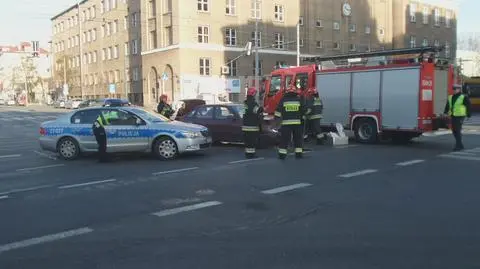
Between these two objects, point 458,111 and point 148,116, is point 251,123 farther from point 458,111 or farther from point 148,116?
point 458,111

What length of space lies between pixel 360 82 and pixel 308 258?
1211 centimetres

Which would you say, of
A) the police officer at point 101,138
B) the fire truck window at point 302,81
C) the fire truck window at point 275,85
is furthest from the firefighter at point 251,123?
the fire truck window at point 275,85

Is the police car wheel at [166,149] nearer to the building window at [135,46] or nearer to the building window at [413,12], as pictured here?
the building window at [135,46]

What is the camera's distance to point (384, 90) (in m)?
15.7

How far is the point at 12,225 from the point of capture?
664cm

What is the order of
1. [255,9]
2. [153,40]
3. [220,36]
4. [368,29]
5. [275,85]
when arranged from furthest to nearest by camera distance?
[368,29] → [153,40] → [255,9] → [220,36] → [275,85]

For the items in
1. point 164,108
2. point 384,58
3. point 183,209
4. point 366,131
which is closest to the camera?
point 183,209

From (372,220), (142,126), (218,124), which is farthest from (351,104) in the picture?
(372,220)

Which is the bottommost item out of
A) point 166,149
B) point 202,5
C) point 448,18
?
point 166,149

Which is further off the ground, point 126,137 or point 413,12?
point 413,12

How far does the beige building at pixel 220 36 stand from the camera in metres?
51.7

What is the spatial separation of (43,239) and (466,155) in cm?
1053

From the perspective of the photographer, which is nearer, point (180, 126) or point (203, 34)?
point (180, 126)

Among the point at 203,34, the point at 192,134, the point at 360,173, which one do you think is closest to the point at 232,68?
the point at 203,34
